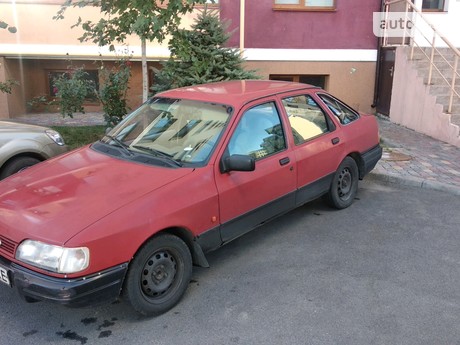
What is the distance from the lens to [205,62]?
763 centimetres

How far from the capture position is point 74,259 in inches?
110

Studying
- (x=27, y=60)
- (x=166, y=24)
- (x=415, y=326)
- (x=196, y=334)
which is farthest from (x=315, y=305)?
(x=27, y=60)

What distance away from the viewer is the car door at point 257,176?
3.82 m

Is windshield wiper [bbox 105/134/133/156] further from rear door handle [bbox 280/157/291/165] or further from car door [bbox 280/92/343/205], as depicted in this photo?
car door [bbox 280/92/343/205]

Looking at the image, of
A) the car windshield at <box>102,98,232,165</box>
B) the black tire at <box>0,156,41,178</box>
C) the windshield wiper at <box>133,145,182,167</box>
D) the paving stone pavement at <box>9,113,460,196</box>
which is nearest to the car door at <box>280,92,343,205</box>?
the car windshield at <box>102,98,232,165</box>

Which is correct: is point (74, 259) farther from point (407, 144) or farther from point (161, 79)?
point (407, 144)

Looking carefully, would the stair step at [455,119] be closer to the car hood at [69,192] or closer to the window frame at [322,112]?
the window frame at [322,112]

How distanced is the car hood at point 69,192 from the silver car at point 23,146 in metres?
1.45

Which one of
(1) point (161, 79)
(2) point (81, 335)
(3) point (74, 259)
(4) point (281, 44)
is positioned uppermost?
(4) point (281, 44)

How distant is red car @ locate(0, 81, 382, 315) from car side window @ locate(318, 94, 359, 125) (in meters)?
0.03

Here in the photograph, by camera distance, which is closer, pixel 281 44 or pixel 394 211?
pixel 394 211

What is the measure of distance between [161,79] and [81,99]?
140 centimetres

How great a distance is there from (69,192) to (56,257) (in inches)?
25.1

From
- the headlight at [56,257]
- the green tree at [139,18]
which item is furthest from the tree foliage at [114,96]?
the headlight at [56,257]
